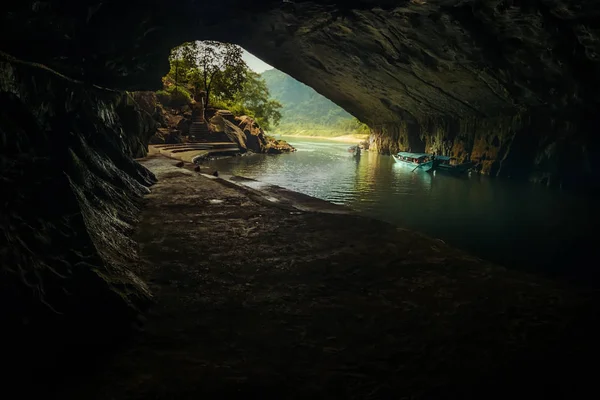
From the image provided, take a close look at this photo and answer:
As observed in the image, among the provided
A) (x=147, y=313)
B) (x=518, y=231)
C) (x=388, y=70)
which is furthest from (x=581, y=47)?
(x=147, y=313)

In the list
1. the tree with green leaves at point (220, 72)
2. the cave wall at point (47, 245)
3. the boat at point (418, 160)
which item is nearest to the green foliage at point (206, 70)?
the tree with green leaves at point (220, 72)

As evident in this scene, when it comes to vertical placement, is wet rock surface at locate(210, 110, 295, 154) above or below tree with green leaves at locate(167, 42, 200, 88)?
below

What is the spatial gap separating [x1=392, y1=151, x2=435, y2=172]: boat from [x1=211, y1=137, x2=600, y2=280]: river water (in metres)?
3.06

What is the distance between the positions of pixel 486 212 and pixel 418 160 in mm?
15773

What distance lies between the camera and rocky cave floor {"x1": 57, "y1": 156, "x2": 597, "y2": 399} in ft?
10.8

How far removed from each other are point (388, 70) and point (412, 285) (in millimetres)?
19555

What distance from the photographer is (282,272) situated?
19.4 feet

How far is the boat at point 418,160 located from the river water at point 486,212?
10.0 feet

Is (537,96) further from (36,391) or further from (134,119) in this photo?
(36,391)

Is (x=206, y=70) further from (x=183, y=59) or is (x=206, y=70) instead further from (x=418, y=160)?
(x=418, y=160)

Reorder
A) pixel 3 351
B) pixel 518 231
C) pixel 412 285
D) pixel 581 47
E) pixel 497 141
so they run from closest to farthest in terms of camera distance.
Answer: pixel 3 351 < pixel 412 285 < pixel 518 231 < pixel 581 47 < pixel 497 141

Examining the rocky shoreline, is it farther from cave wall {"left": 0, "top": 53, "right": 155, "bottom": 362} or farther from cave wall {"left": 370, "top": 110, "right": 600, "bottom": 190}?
cave wall {"left": 0, "top": 53, "right": 155, "bottom": 362}

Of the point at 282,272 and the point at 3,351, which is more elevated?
the point at 3,351

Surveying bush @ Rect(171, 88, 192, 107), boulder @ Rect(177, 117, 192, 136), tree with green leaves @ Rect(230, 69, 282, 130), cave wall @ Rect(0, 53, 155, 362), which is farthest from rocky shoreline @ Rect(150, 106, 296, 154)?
cave wall @ Rect(0, 53, 155, 362)
